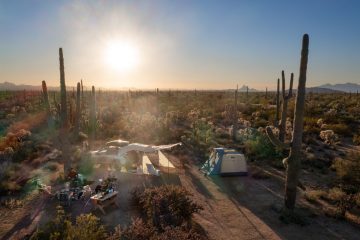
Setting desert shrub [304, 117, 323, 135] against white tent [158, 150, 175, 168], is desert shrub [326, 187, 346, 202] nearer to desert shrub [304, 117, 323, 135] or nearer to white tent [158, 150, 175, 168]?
white tent [158, 150, 175, 168]

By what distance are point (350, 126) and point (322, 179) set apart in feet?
49.9

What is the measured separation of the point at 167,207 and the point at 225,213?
8.69 ft

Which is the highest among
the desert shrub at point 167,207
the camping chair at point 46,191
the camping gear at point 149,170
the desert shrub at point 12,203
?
the desert shrub at point 167,207

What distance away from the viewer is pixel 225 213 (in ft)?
36.0

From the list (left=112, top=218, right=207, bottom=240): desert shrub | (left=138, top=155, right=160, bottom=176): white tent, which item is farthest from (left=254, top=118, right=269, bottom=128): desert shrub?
(left=112, top=218, right=207, bottom=240): desert shrub

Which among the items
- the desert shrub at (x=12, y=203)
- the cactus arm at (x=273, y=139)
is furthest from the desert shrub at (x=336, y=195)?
the desert shrub at (x=12, y=203)

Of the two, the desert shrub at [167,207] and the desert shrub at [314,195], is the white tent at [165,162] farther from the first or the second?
the desert shrub at [314,195]

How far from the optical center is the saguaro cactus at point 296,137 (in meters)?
9.95

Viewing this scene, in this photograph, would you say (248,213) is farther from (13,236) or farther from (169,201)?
(13,236)

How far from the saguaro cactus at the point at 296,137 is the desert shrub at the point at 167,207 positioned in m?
3.33

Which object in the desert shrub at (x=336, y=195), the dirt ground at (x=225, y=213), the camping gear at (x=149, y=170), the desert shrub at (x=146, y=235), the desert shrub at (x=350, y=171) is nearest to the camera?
the desert shrub at (x=146, y=235)

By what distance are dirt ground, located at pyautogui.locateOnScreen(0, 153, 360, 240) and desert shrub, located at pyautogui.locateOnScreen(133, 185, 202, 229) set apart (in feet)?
2.49

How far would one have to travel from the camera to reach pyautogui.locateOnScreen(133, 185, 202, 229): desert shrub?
29.0ft

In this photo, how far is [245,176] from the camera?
15508 mm
